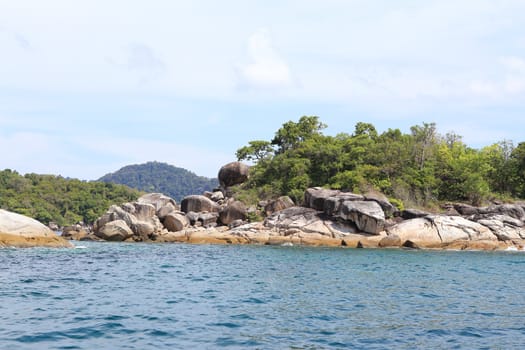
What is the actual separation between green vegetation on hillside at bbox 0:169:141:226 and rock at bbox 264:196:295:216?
6614 cm

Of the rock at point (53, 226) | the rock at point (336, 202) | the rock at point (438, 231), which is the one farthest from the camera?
the rock at point (53, 226)

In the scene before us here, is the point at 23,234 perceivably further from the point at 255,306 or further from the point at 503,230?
the point at 503,230

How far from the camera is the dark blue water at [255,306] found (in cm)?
1080

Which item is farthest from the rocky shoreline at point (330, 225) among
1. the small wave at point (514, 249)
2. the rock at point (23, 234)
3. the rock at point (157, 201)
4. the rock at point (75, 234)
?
the rock at point (23, 234)

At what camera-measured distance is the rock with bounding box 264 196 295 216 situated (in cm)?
5134

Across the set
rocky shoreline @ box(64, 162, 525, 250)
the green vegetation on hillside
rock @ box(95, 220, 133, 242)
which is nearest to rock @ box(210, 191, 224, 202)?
rocky shoreline @ box(64, 162, 525, 250)

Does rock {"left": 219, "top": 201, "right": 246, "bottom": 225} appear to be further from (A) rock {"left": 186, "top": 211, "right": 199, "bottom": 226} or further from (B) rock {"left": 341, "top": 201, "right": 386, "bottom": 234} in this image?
(B) rock {"left": 341, "top": 201, "right": 386, "bottom": 234}

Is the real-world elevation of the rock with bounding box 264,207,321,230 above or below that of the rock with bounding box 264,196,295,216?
below

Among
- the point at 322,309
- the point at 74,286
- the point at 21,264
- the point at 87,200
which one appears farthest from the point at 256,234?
the point at 87,200

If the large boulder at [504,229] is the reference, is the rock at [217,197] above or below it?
above

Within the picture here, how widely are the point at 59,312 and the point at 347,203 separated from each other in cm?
3358

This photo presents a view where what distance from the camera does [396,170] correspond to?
188ft

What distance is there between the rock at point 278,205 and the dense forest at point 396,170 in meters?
2.55

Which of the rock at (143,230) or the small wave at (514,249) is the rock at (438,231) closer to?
the small wave at (514,249)
